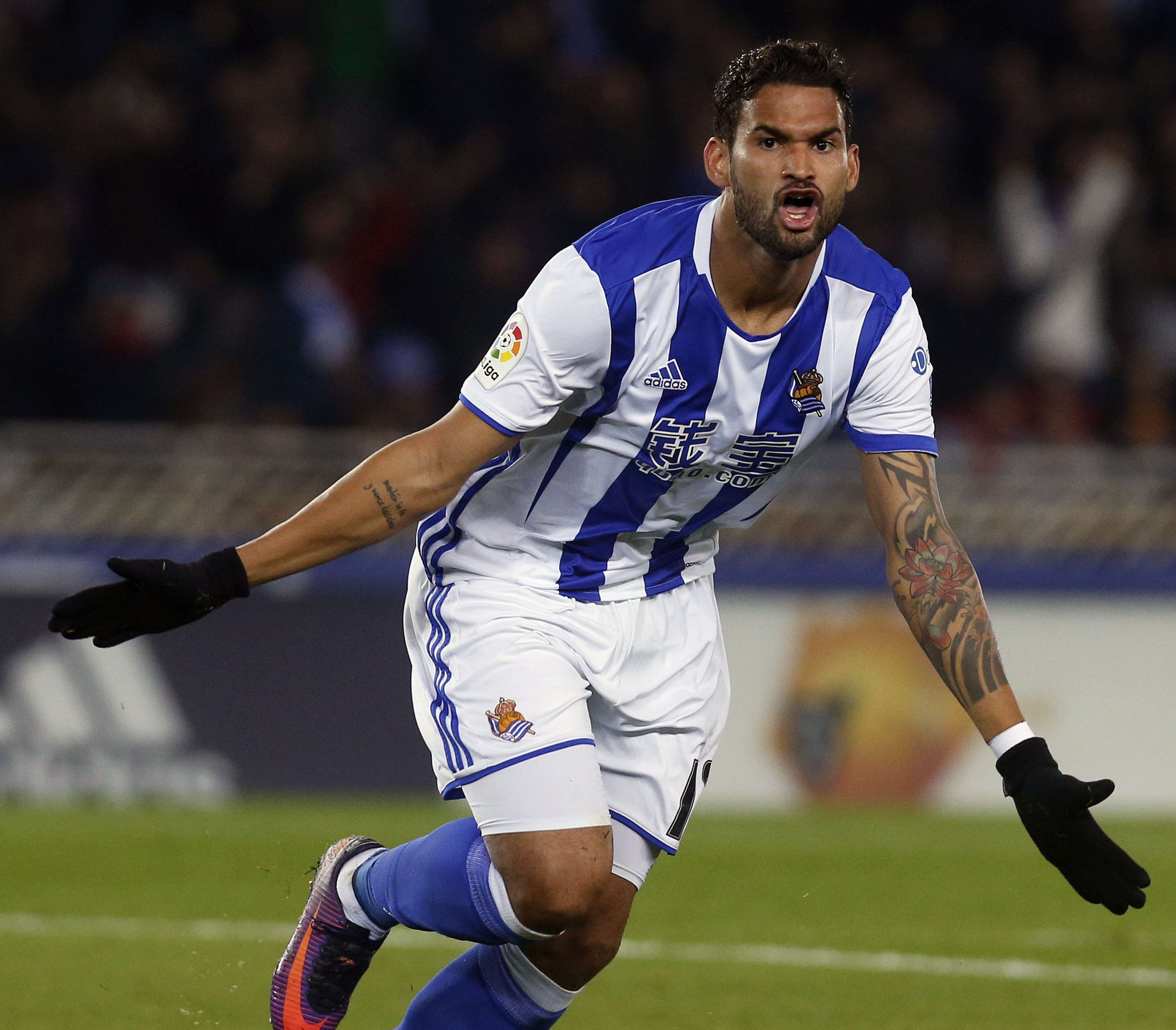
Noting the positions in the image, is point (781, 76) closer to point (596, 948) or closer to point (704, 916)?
point (596, 948)

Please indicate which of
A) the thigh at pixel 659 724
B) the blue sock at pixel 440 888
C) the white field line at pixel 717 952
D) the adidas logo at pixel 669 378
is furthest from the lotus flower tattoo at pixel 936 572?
the white field line at pixel 717 952

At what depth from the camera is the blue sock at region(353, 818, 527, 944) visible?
155 inches

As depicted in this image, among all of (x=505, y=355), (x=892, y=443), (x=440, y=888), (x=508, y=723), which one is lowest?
(x=440, y=888)

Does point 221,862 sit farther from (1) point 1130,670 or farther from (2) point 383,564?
(1) point 1130,670

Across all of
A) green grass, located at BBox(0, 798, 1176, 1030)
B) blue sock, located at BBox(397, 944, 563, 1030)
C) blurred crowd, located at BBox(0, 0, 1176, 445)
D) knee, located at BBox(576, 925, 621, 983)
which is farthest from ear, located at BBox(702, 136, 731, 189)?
blurred crowd, located at BBox(0, 0, 1176, 445)

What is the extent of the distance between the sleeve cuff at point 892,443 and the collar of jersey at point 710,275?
0.88ft

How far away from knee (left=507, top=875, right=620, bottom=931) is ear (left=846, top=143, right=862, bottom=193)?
1.45 m

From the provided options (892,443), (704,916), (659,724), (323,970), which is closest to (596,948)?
(659,724)

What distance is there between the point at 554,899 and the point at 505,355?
1.06 meters

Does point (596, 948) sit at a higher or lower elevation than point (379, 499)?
lower

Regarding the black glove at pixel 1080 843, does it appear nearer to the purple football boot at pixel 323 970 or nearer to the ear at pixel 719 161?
the ear at pixel 719 161

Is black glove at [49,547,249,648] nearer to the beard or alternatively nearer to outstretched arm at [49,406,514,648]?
outstretched arm at [49,406,514,648]

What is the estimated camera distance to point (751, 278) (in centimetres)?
399

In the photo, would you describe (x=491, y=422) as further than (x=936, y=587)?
No
